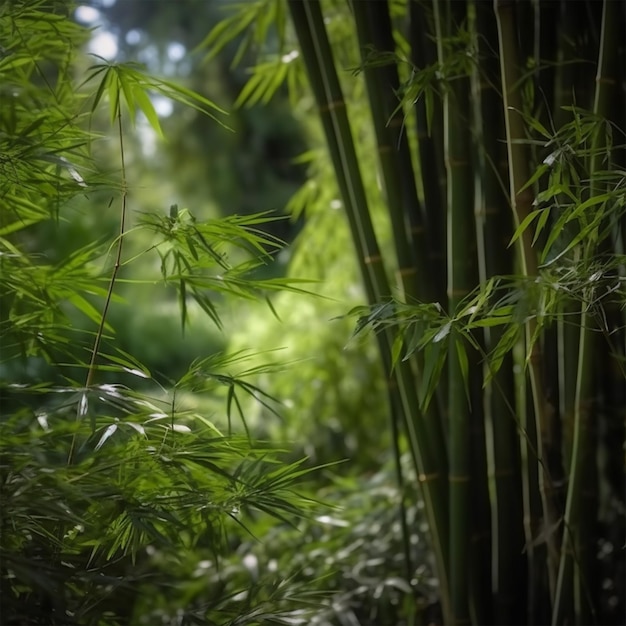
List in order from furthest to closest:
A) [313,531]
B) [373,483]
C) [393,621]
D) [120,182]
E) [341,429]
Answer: [341,429] → [373,483] → [313,531] → [393,621] → [120,182]

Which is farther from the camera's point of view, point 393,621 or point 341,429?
point 341,429

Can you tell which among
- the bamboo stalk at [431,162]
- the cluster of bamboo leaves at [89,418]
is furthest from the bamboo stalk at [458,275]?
the cluster of bamboo leaves at [89,418]

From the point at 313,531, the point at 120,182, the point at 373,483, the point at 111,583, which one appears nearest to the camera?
the point at 111,583

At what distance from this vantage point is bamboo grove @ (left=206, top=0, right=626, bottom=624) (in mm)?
1019

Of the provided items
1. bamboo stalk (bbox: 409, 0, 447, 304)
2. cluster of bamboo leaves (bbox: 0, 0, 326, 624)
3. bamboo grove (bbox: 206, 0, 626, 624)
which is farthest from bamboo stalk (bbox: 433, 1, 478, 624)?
cluster of bamboo leaves (bbox: 0, 0, 326, 624)

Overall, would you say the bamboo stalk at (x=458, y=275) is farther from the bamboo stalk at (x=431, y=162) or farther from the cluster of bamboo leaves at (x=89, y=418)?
the cluster of bamboo leaves at (x=89, y=418)

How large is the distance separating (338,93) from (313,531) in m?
0.92

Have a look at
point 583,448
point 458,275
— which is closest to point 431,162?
point 458,275

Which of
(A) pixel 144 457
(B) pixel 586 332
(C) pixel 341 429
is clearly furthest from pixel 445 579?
(C) pixel 341 429

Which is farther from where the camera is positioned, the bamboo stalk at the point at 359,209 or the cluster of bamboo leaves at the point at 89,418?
the bamboo stalk at the point at 359,209

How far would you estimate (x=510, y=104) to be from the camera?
0.94 metres

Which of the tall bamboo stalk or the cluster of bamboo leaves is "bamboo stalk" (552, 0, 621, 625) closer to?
the tall bamboo stalk

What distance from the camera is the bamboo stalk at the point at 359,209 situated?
1.14 meters

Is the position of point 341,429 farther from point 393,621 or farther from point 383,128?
point 383,128
